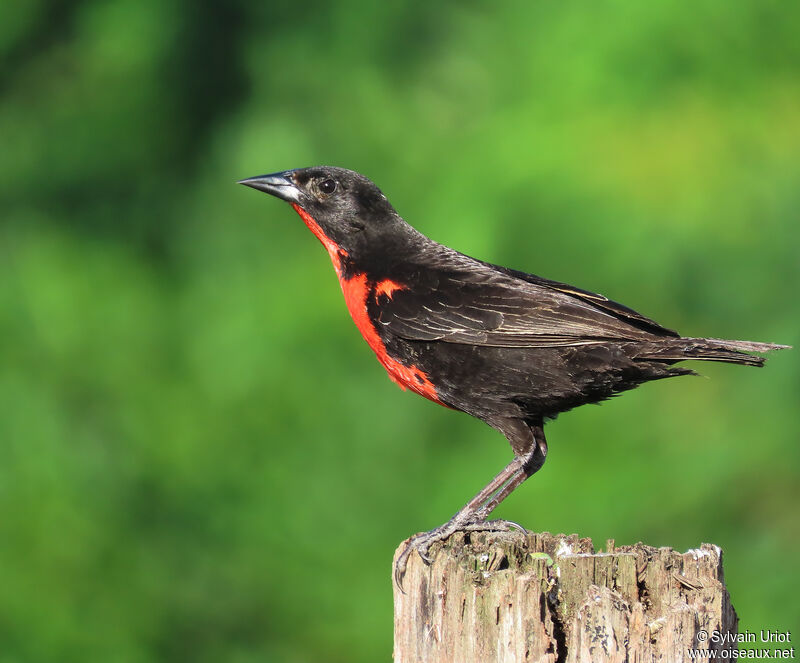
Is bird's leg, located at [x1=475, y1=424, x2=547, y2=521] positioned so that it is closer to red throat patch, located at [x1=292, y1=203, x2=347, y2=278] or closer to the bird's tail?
the bird's tail

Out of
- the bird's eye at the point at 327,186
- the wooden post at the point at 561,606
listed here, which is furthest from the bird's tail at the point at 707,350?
the bird's eye at the point at 327,186

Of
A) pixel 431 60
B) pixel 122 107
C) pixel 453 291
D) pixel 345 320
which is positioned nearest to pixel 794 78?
pixel 431 60

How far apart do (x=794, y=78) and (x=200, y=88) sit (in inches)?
179

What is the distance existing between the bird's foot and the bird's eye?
5.67ft

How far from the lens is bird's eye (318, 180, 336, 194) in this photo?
16.7 feet

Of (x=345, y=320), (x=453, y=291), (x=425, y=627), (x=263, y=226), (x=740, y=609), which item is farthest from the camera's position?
(x=263, y=226)

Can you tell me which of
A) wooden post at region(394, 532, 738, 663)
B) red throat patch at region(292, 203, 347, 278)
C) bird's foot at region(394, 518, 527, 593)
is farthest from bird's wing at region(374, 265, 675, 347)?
wooden post at region(394, 532, 738, 663)

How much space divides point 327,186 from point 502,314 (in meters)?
1.20

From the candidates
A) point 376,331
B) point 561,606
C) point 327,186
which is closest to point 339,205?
point 327,186

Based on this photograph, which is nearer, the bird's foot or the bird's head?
the bird's foot

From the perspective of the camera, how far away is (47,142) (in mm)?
8391

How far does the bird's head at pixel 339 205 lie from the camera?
503cm

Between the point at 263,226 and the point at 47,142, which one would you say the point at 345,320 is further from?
the point at 47,142

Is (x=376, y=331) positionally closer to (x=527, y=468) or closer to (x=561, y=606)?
(x=527, y=468)
